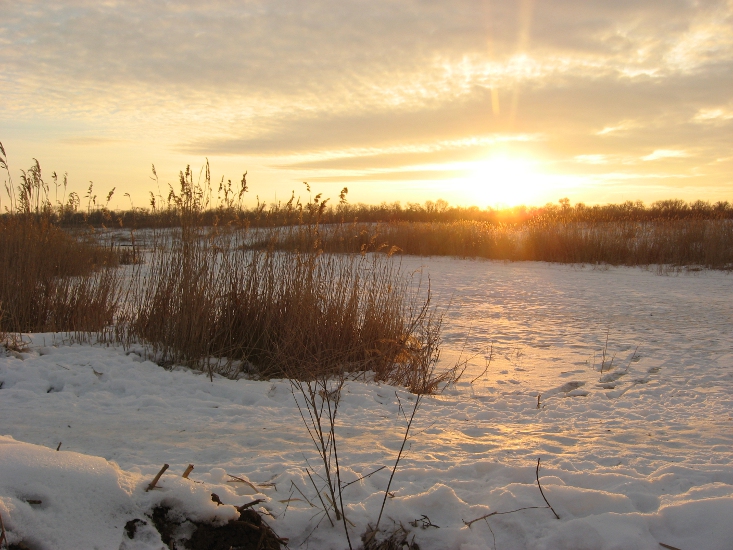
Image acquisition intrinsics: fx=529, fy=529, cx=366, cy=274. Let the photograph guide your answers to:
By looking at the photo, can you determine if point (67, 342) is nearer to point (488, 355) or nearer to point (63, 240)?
point (63, 240)

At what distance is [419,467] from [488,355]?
3402 mm

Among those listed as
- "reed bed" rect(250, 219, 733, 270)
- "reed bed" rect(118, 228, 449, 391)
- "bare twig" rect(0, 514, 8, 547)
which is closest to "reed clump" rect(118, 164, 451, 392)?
"reed bed" rect(118, 228, 449, 391)

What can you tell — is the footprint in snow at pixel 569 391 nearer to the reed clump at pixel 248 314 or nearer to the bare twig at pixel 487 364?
the bare twig at pixel 487 364

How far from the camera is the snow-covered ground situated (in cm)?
203

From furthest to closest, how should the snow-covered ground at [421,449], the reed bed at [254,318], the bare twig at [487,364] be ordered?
the bare twig at [487,364]
the reed bed at [254,318]
the snow-covered ground at [421,449]

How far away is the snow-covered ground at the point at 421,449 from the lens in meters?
2.03

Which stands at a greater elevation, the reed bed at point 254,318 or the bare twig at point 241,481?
the reed bed at point 254,318

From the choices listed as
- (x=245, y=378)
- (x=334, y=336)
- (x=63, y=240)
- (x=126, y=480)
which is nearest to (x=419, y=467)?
(x=126, y=480)

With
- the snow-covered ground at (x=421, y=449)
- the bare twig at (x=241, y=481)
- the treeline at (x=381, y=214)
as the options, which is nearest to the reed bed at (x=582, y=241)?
the treeline at (x=381, y=214)

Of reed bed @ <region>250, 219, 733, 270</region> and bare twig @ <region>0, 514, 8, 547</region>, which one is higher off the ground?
reed bed @ <region>250, 219, 733, 270</region>

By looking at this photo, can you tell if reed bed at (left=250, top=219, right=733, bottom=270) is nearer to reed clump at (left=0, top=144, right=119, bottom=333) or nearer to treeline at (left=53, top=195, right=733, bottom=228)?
treeline at (left=53, top=195, right=733, bottom=228)

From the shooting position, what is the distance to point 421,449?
3.11m

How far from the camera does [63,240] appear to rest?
25.8 ft

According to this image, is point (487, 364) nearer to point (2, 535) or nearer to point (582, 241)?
point (2, 535)
